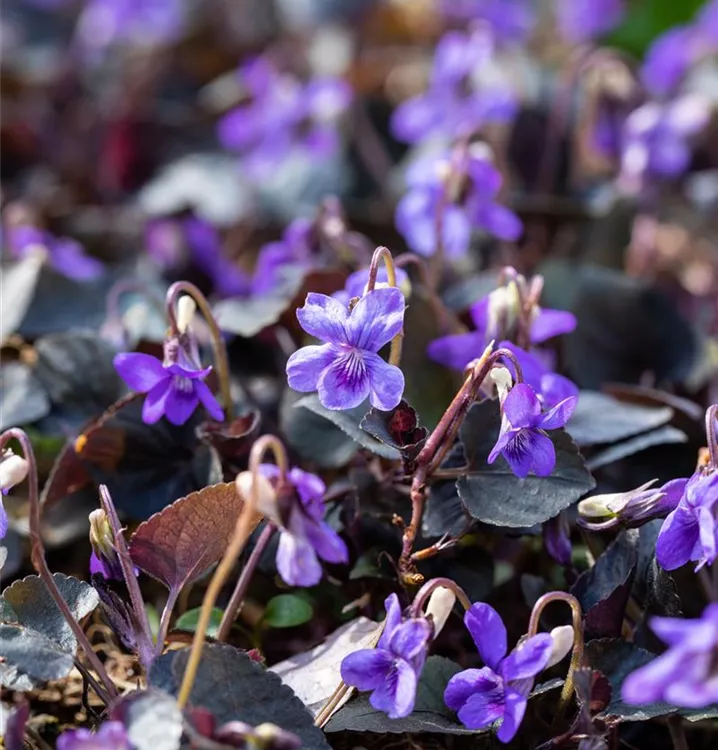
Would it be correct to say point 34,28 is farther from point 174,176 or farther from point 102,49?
point 174,176

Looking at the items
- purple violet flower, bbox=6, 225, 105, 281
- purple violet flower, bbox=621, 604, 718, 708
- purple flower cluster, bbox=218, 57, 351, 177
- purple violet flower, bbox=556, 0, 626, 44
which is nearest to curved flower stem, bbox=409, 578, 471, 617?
purple violet flower, bbox=621, 604, 718, 708

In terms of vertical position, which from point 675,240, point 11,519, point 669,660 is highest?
point 669,660

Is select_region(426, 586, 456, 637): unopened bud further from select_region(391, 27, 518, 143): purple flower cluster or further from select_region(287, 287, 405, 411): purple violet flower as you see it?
select_region(391, 27, 518, 143): purple flower cluster

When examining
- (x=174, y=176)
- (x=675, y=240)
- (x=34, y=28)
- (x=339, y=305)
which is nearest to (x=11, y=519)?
(x=339, y=305)

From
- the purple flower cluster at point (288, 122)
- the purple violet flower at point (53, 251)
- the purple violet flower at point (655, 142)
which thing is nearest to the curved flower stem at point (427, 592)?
the purple violet flower at point (53, 251)

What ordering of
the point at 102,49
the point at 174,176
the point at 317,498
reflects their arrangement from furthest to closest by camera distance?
the point at 102,49 < the point at 174,176 < the point at 317,498

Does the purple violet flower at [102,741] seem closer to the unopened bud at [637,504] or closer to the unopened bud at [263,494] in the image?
the unopened bud at [263,494]
